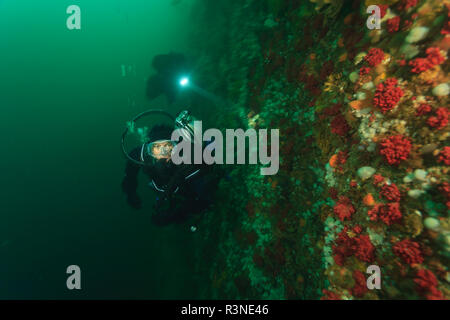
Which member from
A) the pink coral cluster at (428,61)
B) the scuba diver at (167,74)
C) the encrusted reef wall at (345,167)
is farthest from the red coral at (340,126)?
the scuba diver at (167,74)

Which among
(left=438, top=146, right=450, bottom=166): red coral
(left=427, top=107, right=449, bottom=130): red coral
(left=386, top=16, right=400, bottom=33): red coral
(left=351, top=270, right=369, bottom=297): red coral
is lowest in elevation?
A: (left=351, top=270, right=369, bottom=297): red coral

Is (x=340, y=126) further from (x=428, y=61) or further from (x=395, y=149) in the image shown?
(x=428, y=61)

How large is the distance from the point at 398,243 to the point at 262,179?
10.9 ft

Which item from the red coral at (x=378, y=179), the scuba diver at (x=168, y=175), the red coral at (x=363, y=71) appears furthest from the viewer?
the scuba diver at (x=168, y=175)

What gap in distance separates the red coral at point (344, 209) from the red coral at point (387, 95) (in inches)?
59.4

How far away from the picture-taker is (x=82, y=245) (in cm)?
1309

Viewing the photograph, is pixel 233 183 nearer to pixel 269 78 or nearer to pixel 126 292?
pixel 269 78

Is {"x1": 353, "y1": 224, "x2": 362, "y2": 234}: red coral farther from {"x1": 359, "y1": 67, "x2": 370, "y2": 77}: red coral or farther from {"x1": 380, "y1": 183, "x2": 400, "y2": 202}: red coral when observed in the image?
{"x1": 359, "y1": 67, "x2": 370, "y2": 77}: red coral

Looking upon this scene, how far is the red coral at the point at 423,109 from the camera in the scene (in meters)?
2.85

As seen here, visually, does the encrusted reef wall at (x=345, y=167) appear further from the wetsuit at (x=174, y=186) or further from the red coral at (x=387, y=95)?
the wetsuit at (x=174, y=186)

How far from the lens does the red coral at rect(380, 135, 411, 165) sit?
9.62 ft

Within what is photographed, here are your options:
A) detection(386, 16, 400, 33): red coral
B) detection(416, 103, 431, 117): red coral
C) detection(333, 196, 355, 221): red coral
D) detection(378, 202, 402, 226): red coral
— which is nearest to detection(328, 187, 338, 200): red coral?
detection(333, 196, 355, 221): red coral

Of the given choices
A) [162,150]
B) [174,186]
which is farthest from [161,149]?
[174,186]

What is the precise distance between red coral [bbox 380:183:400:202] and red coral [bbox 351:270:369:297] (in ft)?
3.85
